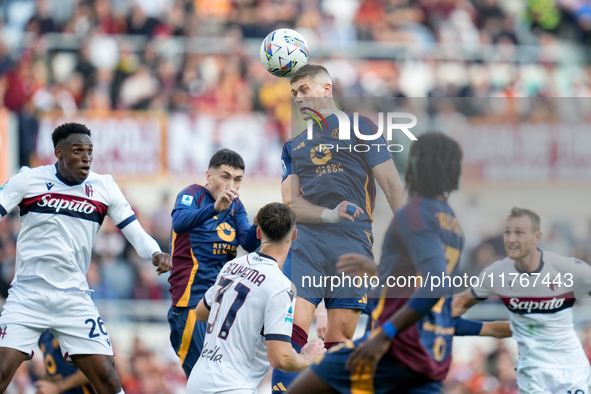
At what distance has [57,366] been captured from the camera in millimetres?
9344

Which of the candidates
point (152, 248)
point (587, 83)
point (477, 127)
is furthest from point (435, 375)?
point (587, 83)

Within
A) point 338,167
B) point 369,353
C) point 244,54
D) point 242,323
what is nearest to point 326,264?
point 338,167

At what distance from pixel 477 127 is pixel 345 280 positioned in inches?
138

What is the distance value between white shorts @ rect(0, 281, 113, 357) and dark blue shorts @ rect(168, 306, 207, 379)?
0.90 m

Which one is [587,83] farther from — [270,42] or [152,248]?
[152,248]

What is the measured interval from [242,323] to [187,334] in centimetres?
216

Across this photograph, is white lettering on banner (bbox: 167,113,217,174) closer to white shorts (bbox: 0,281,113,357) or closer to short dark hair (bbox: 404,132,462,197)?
white shorts (bbox: 0,281,113,357)

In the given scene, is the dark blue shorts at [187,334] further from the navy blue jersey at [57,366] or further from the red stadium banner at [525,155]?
the red stadium banner at [525,155]

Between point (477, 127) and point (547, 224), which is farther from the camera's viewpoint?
point (477, 127)

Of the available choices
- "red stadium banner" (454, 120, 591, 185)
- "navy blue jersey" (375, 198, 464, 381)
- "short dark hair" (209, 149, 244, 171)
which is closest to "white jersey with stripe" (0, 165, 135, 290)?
"short dark hair" (209, 149, 244, 171)

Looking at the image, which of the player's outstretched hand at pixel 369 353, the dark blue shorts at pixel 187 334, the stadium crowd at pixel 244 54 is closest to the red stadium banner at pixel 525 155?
the dark blue shorts at pixel 187 334

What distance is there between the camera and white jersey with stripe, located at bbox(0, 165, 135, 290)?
7.90m

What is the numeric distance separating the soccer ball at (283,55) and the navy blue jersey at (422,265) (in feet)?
11.3

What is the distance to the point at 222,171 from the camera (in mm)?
8719
